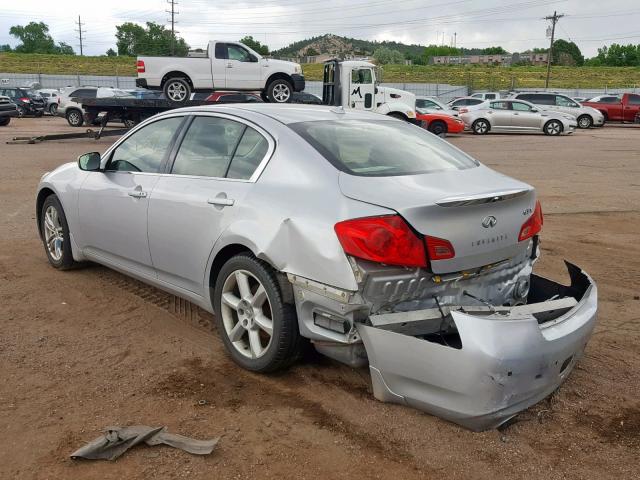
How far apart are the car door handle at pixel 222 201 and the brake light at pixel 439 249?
4.09 feet

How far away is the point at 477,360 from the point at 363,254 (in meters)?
0.71

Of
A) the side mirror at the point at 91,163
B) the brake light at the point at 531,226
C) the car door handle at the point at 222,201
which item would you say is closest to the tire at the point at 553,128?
the brake light at the point at 531,226

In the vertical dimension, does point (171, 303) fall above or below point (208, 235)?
below

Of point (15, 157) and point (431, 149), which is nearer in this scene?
point (431, 149)

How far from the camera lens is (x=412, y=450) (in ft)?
9.44

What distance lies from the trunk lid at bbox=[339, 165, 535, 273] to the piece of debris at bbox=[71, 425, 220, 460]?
1415 mm

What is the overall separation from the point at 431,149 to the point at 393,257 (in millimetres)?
1320

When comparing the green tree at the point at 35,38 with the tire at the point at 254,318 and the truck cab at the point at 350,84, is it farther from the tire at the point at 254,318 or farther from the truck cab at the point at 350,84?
the tire at the point at 254,318

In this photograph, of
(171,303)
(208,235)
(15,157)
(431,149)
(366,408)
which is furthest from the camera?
(15,157)

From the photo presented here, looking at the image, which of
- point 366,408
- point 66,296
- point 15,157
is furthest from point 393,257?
point 15,157

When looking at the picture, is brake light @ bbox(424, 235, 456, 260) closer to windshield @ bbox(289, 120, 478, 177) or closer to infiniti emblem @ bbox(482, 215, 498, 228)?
infiniti emblem @ bbox(482, 215, 498, 228)

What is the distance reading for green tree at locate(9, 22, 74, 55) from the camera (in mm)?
111400

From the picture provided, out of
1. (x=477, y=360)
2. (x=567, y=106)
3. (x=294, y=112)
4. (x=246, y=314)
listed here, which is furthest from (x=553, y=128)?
(x=477, y=360)

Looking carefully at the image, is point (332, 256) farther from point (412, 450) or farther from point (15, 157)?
point (15, 157)
